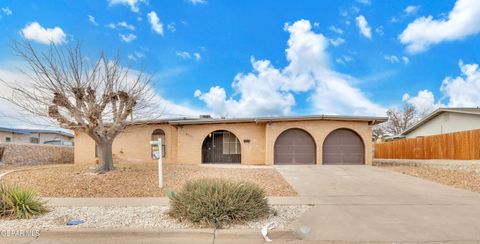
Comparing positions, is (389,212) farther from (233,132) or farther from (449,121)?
(449,121)

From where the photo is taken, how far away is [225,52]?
17.2 meters

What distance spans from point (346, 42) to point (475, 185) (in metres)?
8.56

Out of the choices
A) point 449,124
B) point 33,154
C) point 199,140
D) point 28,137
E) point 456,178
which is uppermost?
point 449,124

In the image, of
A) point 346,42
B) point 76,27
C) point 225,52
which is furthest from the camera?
point 225,52

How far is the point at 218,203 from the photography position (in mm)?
5754

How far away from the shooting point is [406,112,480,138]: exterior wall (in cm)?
2114

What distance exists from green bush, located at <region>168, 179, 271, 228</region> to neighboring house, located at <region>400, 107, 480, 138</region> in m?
20.9

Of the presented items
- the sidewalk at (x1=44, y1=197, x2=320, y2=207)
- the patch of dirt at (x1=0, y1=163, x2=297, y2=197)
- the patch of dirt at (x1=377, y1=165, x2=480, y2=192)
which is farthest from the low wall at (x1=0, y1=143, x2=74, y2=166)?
the patch of dirt at (x1=377, y1=165, x2=480, y2=192)

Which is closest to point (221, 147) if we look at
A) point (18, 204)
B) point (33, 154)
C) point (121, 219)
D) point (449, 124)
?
point (33, 154)

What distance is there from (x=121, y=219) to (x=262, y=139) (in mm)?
13909

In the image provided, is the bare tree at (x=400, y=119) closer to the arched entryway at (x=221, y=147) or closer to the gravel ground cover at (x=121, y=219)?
the arched entryway at (x=221, y=147)

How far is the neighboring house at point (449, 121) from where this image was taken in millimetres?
21075

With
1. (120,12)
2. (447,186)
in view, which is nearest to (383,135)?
(447,186)

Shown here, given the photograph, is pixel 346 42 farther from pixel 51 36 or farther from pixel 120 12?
pixel 51 36
